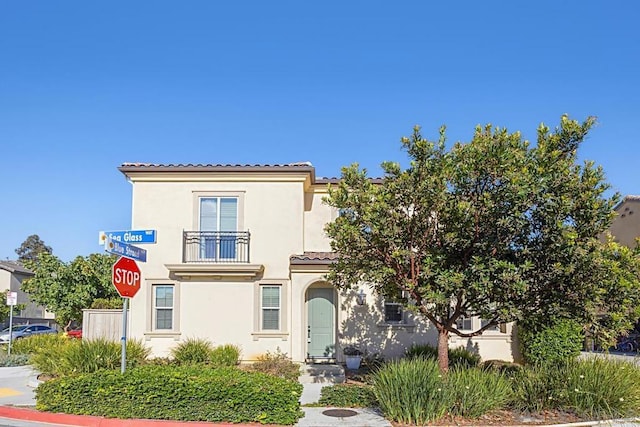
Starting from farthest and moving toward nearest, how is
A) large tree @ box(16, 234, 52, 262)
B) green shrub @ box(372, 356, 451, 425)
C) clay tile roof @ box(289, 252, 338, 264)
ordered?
large tree @ box(16, 234, 52, 262) < clay tile roof @ box(289, 252, 338, 264) < green shrub @ box(372, 356, 451, 425)

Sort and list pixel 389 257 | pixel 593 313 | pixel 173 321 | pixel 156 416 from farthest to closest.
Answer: pixel 173 321 → pixel 389 257 → pixel 593 313 → pixel 156 416

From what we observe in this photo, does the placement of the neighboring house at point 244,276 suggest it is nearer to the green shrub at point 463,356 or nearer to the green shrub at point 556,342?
the green shrub at point 463,356

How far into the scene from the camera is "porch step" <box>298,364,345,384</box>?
588 inches

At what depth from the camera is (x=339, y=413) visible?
1048 centimetres

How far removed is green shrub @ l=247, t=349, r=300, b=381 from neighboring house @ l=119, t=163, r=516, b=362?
0.42 meters

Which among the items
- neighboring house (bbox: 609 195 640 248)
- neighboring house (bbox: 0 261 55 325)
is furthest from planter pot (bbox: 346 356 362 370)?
neighboring house (bbox: 0 261 55 325)

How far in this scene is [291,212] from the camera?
18.2m

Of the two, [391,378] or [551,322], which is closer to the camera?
[391,378]

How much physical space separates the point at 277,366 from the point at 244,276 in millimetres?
3248

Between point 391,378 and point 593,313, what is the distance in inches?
150

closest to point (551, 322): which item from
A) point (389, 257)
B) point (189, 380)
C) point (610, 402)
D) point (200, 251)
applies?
point (610, 402)

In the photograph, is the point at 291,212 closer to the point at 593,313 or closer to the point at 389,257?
the point at 389,257

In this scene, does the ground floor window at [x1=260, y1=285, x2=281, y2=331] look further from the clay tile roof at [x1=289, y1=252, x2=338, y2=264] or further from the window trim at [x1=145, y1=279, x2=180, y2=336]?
the window trim at [x1=145, y1=279, x2=180, y2=336]

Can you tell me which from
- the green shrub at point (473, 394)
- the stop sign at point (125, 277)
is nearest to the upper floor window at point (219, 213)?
the stop sign at point (125, 277)
